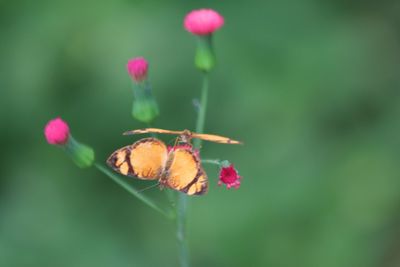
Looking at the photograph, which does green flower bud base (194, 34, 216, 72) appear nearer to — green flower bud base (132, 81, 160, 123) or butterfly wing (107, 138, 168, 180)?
green flower bud base (132, 81, 160, 123)

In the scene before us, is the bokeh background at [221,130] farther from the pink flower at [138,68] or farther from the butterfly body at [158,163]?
the butterfly body at [158,163]

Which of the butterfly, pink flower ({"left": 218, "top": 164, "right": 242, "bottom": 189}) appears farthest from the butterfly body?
pink flower ({"left": 218, "top": 164, "right": 242, "bottom": 189})

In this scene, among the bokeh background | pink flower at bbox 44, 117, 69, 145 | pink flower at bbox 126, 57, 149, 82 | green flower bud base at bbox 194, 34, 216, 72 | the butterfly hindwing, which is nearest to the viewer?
the butterfly hindwing

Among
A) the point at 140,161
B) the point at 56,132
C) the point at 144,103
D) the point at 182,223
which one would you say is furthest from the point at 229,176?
the point at 56,132

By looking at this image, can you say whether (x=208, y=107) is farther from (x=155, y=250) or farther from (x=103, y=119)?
(x=155, y=250)

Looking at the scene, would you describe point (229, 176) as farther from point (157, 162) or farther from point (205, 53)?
point (205, 53)
